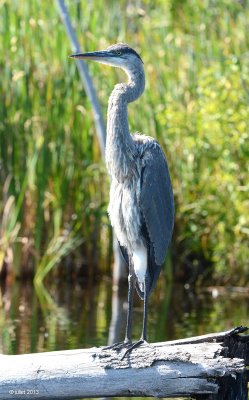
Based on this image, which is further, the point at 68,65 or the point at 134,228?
the point at 68,65

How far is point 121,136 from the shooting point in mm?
6430

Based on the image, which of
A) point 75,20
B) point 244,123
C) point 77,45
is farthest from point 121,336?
point 75,20

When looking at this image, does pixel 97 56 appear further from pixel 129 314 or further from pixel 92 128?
pixel 92 128

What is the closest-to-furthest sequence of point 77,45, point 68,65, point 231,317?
point 231,317, point 77,45, point 68,65

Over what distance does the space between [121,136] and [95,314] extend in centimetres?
399

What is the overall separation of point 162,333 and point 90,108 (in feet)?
10.4

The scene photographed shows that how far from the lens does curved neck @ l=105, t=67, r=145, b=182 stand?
640 cm

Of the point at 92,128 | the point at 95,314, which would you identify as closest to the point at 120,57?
the point at 95,314

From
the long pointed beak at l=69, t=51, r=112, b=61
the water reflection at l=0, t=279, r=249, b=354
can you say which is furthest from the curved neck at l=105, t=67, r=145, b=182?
the water reflection at l=0, t=279, r=249, b=354

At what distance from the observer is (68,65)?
11.1m

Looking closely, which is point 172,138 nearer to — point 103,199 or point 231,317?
point 103,199

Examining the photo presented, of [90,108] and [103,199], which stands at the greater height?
[90,108]

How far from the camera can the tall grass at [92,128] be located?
1108cm

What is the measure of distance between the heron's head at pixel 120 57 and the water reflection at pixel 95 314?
2556mm
